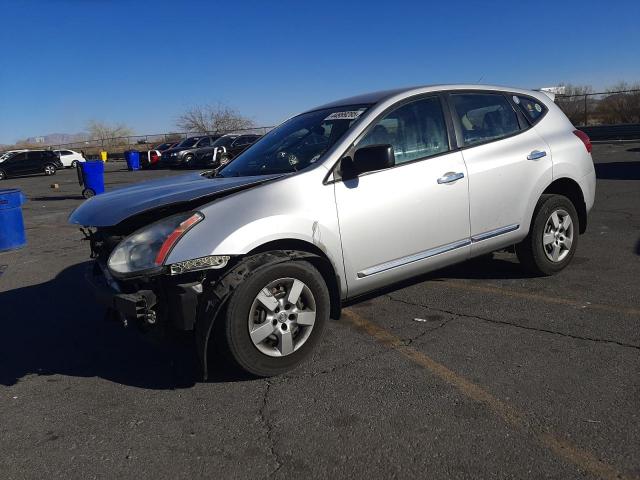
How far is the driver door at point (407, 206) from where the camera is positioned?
387cm

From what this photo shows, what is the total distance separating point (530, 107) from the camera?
5258mm

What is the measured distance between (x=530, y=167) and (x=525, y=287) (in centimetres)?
111

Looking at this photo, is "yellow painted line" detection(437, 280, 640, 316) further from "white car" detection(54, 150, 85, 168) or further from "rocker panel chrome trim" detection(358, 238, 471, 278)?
"white car" detection(54, 150, 85, 168)

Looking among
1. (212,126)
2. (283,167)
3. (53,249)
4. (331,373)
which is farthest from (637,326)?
(212,126)

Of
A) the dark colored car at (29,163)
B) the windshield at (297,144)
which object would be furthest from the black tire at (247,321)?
the dark colored car at (29,163)

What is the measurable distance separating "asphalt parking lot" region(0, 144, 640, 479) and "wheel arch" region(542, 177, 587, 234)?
0.68 meters

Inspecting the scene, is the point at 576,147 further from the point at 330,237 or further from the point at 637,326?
the point at 330,237

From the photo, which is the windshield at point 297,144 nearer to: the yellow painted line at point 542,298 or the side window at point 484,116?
the side window at point 484,116

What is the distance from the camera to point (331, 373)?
141 inches

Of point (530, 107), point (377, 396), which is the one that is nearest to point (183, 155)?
point (530, 107)

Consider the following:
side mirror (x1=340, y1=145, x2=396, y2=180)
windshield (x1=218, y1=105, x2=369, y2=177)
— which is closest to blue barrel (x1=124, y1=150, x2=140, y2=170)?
windshield (x1=218, y1=105, x2=369, y2=177)

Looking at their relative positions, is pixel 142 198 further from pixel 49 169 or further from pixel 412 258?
pixel 49 169

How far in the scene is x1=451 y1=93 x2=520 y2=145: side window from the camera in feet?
15.3

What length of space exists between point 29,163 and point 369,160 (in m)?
33.7
